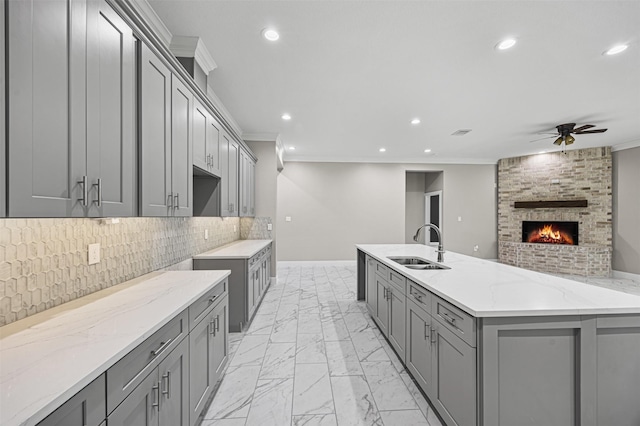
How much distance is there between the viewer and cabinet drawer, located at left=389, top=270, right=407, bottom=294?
2328mm

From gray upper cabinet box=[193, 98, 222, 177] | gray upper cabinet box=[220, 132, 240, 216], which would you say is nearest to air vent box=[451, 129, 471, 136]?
gray upper cabinet box=[220, 132, 240, 216]

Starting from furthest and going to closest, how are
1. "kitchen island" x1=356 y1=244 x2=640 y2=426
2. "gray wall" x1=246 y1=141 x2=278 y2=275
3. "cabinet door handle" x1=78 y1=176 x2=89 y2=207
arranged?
"gray wall" x1=246 y1=141 x2=278 y2=275
"kitchen island" x1=356 y1=244 x2=640 y2=426
"cabinet door handle" x1=78 y1=176 x2=89 y2=207

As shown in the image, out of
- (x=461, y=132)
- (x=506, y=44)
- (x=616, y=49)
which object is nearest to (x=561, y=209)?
(x=461, y=132)

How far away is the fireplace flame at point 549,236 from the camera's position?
6574mm

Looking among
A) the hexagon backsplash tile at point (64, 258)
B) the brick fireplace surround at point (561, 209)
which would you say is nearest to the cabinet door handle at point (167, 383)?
the hexagon backsplash tile at point (64, 258)

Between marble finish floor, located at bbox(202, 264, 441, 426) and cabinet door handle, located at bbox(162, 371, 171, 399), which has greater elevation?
cabinet door handle, located at bbox(162, 371, 171, 399)

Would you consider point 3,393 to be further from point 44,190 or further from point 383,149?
point 383,149

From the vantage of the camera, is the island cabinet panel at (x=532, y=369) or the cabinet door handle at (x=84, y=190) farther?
the island cabinet panel at (x=532, y=369)

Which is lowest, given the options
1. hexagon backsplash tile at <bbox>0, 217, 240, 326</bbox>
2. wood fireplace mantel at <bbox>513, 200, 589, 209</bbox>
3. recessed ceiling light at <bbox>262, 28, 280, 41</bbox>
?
hexagon backsplash tile at <bbox>0, 217, 240, 326</bbox>

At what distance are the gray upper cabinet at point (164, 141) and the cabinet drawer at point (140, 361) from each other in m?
0.68

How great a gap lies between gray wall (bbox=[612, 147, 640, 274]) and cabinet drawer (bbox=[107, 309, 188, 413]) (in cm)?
851

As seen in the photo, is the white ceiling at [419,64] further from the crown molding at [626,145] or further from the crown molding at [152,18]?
the crown molding at [626,145]

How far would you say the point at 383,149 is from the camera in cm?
660

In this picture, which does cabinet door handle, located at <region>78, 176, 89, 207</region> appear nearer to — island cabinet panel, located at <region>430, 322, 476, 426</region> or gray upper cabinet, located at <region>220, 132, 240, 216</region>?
island cabinet panel, located at <region>430, 322, 476, 426</region>
